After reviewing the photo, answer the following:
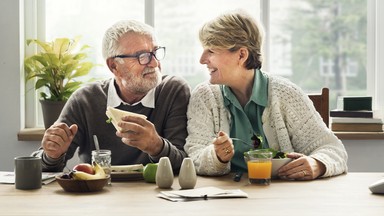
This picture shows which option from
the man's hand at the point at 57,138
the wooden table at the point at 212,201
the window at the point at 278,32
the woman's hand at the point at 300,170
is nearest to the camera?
the wooden table at the point at 212,201

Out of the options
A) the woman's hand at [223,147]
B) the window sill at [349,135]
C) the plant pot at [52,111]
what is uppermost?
the plant pot at [52,111]

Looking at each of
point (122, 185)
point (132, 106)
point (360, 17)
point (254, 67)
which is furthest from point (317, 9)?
point (122, 185)

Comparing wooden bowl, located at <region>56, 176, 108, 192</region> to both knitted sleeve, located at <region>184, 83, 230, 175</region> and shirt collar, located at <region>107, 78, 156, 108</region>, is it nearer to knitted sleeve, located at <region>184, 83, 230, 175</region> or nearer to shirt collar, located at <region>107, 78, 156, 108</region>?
knitted sleeve, located at <region>184, 83, 230, 175</region>

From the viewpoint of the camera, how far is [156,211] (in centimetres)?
212

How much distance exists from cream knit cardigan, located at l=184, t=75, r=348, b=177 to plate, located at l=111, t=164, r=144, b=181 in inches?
10.3

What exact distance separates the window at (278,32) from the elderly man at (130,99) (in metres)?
1.08

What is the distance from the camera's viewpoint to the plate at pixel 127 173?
2.68 meters

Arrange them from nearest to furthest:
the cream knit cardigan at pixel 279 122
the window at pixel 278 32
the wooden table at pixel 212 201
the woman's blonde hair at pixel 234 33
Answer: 1. the wooden table at pixel 212 201
2. the cream knit cardigan at pixel 279 122
3. the woman's blonde hair at pixel 234 33
4. the window at pixel 278 32

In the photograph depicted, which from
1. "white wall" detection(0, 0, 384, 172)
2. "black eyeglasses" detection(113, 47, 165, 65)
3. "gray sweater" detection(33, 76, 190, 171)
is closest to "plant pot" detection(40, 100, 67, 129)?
"white wall" detection(0, 0, 384, 172)

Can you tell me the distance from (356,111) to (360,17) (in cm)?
61

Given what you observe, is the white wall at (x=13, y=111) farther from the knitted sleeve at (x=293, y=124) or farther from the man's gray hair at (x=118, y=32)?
the knitted sleeve at (x=293, y=124)

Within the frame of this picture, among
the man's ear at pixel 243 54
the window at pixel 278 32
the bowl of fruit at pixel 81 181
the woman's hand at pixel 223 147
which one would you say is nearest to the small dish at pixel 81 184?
the bowl of fruit at pixel 81 181

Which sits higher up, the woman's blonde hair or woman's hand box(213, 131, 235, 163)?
the woman's blonde hair

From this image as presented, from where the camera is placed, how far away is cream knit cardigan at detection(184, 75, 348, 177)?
2.92 metres
